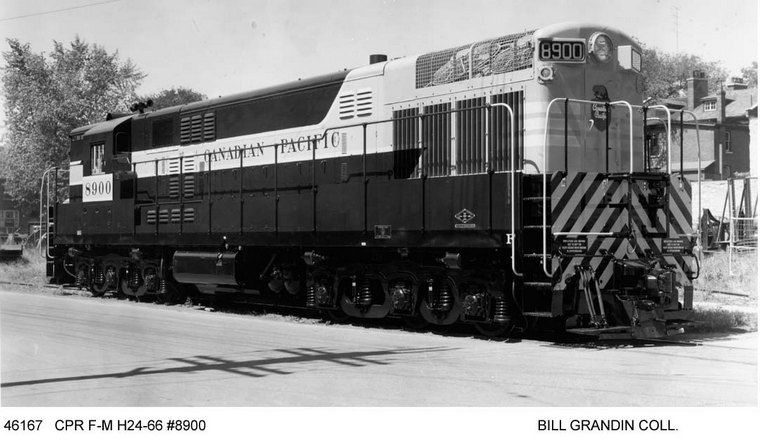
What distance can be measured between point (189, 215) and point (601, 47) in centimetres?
853

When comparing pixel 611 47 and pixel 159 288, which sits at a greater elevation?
pixel 611 47

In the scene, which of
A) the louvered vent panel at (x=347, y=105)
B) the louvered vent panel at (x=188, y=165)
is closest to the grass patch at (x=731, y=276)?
the louvered vent panel at (x=347, y=105)

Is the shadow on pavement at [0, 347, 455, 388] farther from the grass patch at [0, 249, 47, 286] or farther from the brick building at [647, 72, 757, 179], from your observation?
the brick building at [647, 72, 757, 179]

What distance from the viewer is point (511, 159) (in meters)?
11.0

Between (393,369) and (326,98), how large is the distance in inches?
251

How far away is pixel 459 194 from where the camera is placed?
37.1ft

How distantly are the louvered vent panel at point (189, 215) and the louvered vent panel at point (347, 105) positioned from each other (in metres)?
4.29

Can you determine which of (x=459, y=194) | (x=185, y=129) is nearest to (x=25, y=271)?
(x=185, y=129)

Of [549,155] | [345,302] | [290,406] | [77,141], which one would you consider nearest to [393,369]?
[290,406]

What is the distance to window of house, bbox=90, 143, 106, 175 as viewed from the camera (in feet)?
62.1

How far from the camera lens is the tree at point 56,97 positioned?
39.5 m

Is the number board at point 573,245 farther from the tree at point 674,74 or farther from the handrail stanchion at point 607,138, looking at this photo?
the tree at point 674,74
